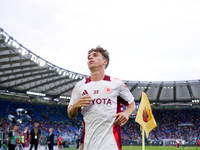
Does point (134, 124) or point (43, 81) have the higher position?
point (43, 81)

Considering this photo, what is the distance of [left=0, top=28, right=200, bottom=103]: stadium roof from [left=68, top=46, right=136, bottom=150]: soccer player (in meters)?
19.8

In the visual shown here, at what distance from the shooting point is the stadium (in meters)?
27.2

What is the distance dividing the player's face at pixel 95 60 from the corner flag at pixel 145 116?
15.9 ft

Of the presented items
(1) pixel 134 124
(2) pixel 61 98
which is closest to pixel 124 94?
(2) pixel 61 98

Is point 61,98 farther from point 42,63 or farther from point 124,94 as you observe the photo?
point 124,94

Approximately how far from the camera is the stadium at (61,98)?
27.2 m

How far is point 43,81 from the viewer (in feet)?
108

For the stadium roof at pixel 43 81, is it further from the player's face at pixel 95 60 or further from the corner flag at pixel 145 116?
the player's face at pixel 95 60

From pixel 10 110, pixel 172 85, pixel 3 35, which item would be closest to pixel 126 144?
pixel 172 85

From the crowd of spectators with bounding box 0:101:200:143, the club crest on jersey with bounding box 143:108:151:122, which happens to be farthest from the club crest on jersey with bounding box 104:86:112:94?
the crowd of spectators with bounding box 0:101:200:143

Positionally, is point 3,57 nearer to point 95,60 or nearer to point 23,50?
point 23,50

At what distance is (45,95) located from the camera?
38.8 m

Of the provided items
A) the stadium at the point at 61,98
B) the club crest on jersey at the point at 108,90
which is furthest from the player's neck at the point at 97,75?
the stadium at the point at 61,98

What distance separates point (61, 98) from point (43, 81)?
31.1ft
